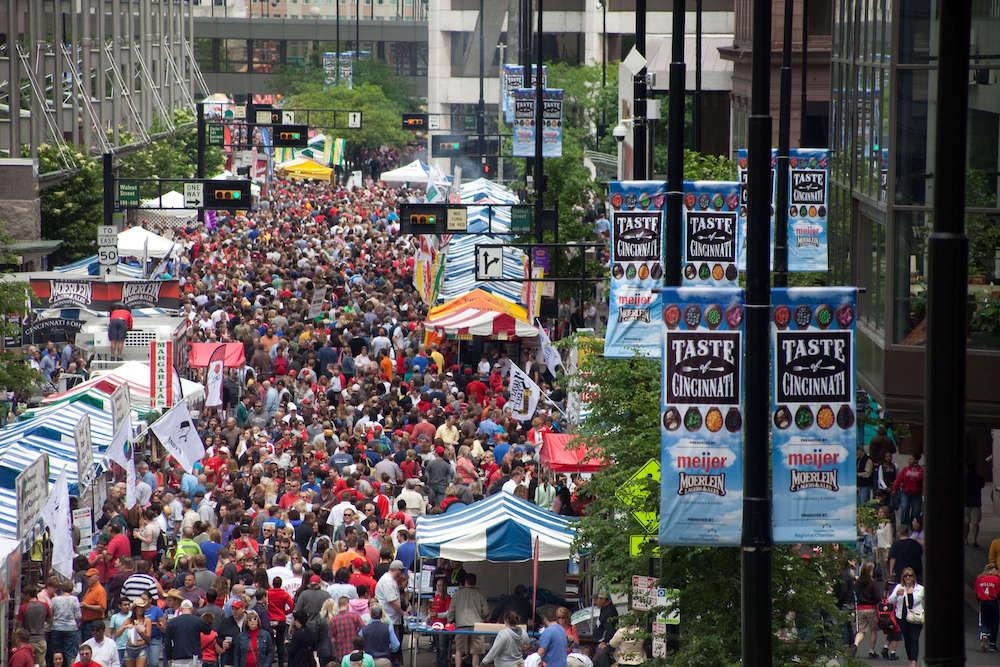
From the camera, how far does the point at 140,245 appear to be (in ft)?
126

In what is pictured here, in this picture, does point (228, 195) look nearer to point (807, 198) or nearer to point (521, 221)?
point (521, 221)

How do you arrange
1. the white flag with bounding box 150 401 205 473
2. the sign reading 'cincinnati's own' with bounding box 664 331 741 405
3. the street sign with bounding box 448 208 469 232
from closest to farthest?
the sign reading 'cincinnati's own' with bounding box 664 331 741 405, the white flag with bounding box 150 401 205 473, the street sign with bounding box 448 208 469 232

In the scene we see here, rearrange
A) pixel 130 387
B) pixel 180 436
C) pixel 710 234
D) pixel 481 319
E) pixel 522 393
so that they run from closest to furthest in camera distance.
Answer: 1. pixel 710 234
2. pixel 180 436
3. pixel 522 393
4. pixel 130 387
5. pixel 481 319

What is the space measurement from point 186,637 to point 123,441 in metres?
5.48

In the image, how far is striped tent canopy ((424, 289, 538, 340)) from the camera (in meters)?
31.5

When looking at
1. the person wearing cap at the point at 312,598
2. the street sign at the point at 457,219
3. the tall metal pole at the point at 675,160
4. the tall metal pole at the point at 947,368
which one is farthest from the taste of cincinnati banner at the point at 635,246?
the street sign at the point at 457,219

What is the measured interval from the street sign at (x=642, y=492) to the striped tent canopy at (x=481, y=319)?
19.0 meters

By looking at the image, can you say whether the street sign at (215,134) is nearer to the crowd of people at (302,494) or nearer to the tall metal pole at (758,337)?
the crowd of people at (302,494)

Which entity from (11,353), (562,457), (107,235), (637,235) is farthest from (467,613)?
(107,235)

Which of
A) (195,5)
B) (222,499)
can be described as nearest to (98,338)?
(222,499)

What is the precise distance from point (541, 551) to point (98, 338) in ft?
50.4

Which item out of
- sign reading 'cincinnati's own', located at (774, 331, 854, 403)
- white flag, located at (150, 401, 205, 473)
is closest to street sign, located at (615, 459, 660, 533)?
sign reading 'cincinnati's own', located at (774, 331, 854, 403)

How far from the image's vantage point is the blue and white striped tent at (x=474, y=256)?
116ft

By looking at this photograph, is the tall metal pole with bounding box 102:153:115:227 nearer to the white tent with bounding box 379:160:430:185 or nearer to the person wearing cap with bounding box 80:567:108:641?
the person wearing cap with bounding box 80:567:108:641
